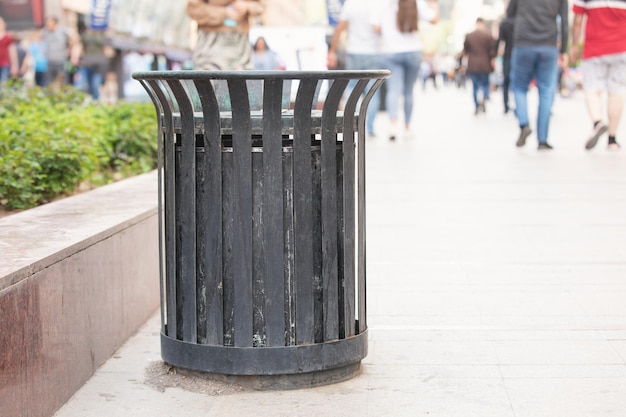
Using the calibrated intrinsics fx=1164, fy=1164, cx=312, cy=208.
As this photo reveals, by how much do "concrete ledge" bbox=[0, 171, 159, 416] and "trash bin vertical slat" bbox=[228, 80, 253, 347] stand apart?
624mm

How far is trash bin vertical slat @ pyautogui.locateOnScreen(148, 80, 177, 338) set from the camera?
160 inches

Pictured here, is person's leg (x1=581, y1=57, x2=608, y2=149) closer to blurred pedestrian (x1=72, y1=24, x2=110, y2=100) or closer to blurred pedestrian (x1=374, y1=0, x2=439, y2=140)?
blurred pedestrian (x1=374, y1=0, x2=439, y2=140)

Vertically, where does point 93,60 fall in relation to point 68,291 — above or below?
below

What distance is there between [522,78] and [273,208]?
9.12 metres

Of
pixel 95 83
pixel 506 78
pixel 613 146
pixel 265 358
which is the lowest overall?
pixel 95 83

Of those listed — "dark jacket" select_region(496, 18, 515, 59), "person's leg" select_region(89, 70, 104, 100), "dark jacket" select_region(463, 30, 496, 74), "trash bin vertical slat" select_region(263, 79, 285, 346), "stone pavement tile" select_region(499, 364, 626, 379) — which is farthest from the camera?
"person's leg" select_region(89, 70, 104, 100)

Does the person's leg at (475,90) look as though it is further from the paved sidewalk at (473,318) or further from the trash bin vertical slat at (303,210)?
the trash bin vertical slat at (303,210)

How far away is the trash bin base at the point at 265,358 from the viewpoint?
13.1 feet

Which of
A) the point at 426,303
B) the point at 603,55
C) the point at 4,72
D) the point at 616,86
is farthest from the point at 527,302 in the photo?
the point at 4,72

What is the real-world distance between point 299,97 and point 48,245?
1060mm

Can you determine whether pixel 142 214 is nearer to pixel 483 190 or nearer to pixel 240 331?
pixel 240 331

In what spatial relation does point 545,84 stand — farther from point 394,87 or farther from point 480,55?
point 480,55

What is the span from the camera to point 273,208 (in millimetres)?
→ 3904

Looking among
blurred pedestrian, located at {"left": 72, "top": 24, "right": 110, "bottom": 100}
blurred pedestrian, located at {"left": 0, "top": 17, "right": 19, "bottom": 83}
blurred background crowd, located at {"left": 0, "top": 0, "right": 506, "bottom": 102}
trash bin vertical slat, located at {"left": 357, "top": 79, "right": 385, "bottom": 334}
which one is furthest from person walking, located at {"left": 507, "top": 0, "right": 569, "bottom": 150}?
blurred pedestrian, located at {"left": 72, "top": 24, "right": 110, "bottom": 100}
